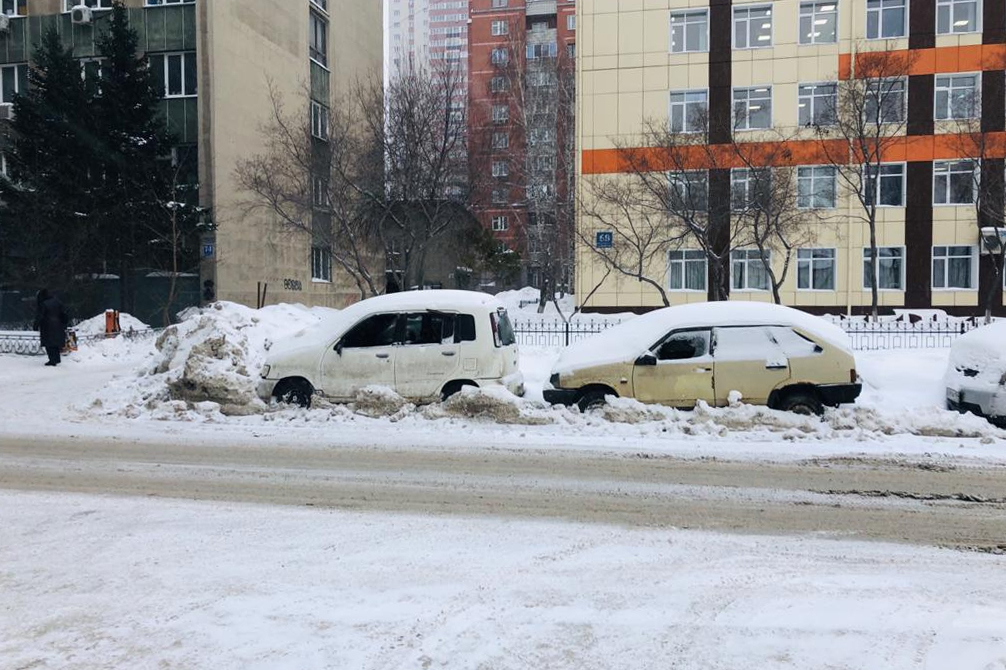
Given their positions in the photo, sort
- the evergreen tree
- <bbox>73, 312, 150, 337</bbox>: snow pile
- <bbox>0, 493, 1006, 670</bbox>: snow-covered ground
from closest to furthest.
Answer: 1. <bbox>0, 493, 1006, 670</bbox>: snow-covered ground
2. <bbox>73, 312, 150, 337</bbox>: snow pile
3. the evergreen tree

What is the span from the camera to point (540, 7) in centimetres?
7269

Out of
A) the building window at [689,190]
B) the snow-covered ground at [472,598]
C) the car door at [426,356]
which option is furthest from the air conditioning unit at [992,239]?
the snow-covered ground at [472,598]

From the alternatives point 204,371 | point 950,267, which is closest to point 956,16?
point 950,267

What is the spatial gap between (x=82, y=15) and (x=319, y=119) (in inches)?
398

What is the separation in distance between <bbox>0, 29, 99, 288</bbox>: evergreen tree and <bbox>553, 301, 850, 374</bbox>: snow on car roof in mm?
22089

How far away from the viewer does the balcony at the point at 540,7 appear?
72188 millimetres

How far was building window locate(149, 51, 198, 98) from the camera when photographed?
3047cm

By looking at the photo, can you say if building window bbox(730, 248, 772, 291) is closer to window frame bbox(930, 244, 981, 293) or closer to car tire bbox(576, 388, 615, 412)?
window frame bbox(930, 244, 981, 293)

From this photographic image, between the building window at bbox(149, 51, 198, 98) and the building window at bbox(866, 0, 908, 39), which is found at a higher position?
the building window at bbox(866, 0, 908, 39)

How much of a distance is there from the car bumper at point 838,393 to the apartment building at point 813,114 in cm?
2089

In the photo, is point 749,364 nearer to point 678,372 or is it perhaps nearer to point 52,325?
point 678,372

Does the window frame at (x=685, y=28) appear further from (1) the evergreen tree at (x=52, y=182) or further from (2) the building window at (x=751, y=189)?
(1) the evergreen tree at (x=52, y=182)

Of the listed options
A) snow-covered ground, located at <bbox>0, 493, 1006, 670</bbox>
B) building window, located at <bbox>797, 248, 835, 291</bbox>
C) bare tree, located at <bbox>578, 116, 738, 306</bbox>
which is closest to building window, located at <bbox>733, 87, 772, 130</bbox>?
bare tree, located at <bbox>578, 116, 738, 306</bbox>

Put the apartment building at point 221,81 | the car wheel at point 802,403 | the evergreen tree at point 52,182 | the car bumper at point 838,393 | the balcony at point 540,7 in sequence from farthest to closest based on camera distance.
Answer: the balcony at point 540,7
the apartment building at point 221,81
the evergreen tree at point 52,182
the car wheel at point 802,403
the car bumper at point 838,393
